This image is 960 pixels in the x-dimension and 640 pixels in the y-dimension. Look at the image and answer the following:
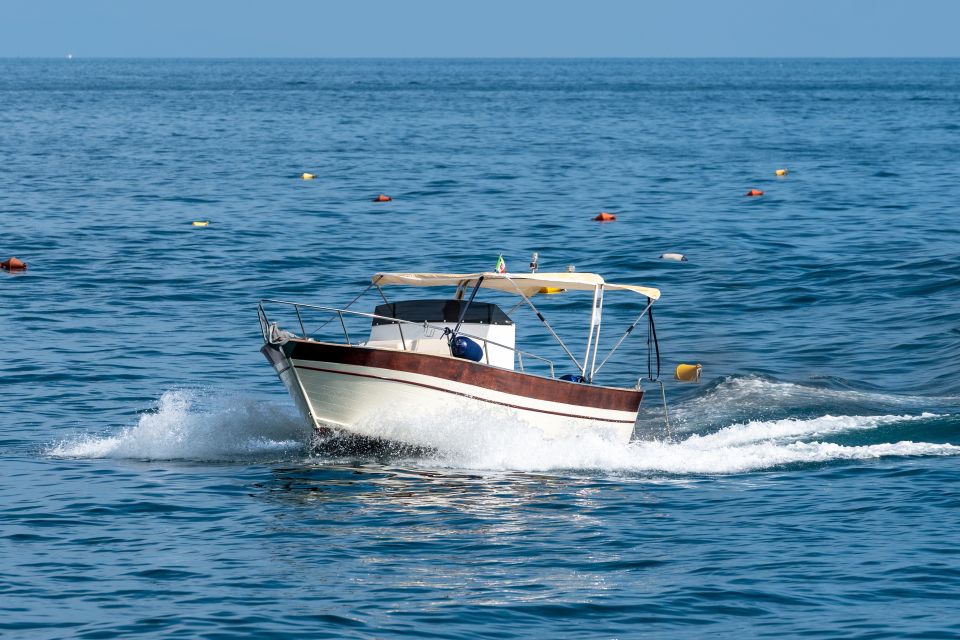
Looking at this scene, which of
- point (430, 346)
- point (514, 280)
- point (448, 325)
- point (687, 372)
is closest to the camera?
point (430, 346)

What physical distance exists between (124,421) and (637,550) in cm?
1017

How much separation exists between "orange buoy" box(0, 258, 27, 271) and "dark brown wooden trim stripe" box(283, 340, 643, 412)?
69.0 ft

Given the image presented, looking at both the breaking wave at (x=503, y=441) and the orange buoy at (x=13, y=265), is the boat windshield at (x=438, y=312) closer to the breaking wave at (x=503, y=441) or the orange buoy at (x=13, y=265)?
the breaking wave at (x=503, y=441)

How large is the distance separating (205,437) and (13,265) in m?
19.2

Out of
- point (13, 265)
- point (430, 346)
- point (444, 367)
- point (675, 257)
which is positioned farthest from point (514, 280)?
point (13, 265)

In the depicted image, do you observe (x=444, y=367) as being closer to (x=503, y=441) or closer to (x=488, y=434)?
(x=488, y=434)

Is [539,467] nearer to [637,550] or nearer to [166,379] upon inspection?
[637,550]

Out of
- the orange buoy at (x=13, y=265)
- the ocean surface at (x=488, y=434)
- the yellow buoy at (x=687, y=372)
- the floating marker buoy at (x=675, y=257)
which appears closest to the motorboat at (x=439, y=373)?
the ocean surface at (x=488, y=434)

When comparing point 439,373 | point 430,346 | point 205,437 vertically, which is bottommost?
point 205,437

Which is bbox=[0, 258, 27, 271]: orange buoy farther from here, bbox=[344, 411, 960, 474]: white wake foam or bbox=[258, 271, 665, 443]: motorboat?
bbox=[344, 411, 960, 474]: white wake foam

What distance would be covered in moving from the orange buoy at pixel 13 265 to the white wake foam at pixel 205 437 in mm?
17789

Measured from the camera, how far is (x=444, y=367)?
19797 mm

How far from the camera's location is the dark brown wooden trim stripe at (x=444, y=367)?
64.3ft

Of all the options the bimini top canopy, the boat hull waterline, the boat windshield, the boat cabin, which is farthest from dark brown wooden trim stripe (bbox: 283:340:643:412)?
the bimini top canopy
